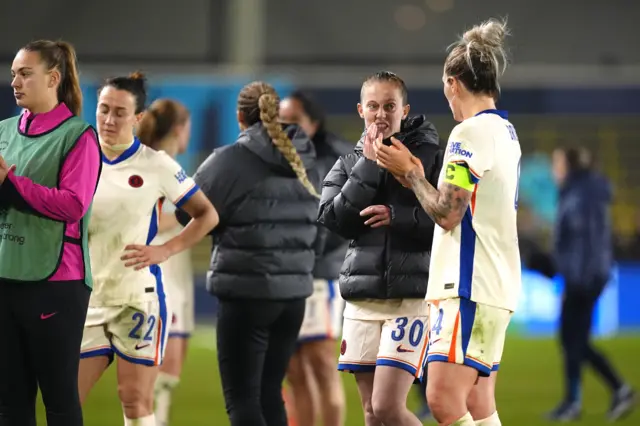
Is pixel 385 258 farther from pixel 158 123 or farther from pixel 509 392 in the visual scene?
pixel 509 392

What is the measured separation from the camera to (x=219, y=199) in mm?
5754

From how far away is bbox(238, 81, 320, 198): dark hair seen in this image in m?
5.79

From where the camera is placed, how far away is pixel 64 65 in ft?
15.3

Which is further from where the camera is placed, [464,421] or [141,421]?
[141,421]

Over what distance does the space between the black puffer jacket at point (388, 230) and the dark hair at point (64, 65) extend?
1.17 metres

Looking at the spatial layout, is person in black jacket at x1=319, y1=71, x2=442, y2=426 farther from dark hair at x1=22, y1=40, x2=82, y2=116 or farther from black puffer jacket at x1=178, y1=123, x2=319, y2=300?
dark hair at x1=22, y1=40, x2=82, y2=116

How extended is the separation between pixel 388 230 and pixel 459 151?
0.72 m

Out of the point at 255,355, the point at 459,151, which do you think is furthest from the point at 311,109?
the point at 459,151

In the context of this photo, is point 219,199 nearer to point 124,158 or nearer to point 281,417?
point 124,158

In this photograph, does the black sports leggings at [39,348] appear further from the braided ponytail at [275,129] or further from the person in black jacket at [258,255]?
the braided ponytail at [275,129]

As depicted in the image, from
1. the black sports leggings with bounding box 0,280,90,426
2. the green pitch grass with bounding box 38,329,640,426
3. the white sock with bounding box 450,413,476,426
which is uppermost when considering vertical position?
Answer: the black sports leggings with bounding box 0,280,90,426

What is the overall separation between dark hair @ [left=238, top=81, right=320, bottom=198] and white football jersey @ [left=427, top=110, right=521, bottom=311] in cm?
141

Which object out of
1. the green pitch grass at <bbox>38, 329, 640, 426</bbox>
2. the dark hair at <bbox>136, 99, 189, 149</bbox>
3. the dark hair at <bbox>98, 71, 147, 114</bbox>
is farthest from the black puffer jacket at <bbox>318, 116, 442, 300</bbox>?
the green pitch grass at <bbox>38, 329, 640, 426</bbox>

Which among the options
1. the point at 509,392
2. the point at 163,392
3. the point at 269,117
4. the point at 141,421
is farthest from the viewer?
the point at 509,392
